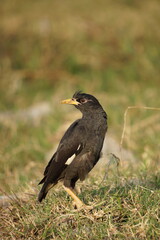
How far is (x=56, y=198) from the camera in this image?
4.27m

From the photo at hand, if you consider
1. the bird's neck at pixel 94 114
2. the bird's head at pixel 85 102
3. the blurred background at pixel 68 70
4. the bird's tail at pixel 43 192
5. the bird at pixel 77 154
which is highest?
the blurred background at pixel 68 70

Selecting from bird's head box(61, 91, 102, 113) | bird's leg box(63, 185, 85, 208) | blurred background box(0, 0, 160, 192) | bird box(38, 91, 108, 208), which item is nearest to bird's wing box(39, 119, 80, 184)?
bird box(38, 91, 108, 208)

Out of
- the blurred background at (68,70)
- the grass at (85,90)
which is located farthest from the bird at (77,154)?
the blurred background at (68,70)

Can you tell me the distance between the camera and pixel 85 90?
11.0 metres

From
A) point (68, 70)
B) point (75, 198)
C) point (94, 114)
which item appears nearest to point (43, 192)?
point (75, 198)

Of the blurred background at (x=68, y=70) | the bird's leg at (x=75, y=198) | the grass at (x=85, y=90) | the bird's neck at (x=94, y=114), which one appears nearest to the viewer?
the grass at (x=85, y=90)

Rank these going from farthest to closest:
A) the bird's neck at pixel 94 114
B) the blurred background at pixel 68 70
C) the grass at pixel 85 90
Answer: the blurred background at pixel 68 70
the bird's neck at pixel 94 114
the grass at pixel 85 90

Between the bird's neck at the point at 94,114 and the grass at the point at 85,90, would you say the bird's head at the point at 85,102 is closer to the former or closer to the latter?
the bird's neck at the point at 94,114

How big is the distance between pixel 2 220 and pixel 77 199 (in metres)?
0.62

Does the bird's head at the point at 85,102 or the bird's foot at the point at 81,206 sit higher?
the bird's head at the point at 85,102

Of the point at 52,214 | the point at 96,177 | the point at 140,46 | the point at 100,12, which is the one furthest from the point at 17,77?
the point at 52,214

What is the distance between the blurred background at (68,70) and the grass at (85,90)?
3cm

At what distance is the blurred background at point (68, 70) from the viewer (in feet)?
25.9

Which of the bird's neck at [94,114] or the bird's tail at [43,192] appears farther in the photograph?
the bird's neck at [94,114]
